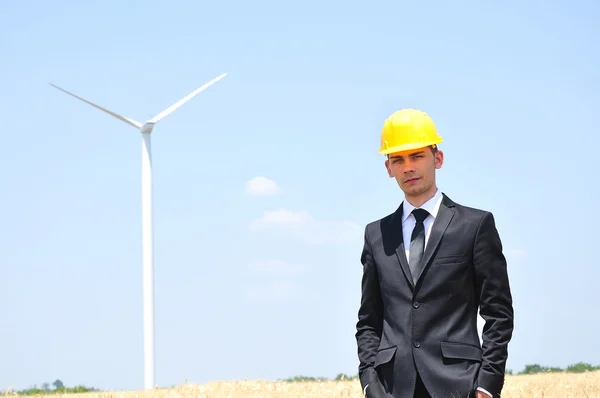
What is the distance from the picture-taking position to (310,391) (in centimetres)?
1235

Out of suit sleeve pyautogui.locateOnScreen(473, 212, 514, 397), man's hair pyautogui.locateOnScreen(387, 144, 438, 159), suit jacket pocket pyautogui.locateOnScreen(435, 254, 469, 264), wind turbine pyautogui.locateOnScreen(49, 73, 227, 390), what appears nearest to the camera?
suit sleeve pyautogui.locateOnScreen(473, 212, 514, 397)

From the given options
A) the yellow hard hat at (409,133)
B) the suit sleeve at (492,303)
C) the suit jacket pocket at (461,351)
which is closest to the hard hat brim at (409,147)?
the yellow hard hat at (409,133)

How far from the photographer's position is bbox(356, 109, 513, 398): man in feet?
18.2

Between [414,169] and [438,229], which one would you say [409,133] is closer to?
[414,169]

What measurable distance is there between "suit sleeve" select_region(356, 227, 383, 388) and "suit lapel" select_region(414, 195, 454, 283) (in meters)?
0.51

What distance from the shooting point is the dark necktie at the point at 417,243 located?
19.0 feet

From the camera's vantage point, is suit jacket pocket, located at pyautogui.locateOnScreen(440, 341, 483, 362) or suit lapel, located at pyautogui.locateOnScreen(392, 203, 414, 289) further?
suit lapel, located at pyautogui.locateOnScreen(392, 203, 414, 289)

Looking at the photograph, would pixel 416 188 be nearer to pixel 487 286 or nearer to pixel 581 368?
pixel 487 286

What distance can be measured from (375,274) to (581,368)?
18.0 metres

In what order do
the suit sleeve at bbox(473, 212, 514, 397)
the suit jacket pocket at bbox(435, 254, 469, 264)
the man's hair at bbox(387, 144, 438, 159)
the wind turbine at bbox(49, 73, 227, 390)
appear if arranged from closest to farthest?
the suit sleeve at bbox(473, 212, 514, 397) → the suit jacket pocket at bbox(435, 254, 469, 264) → the man's hair at bbox(387, 144, 438, 159) → the wind turbine at bbox(49, 73, 227, 390)

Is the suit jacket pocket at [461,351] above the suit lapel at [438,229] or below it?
below

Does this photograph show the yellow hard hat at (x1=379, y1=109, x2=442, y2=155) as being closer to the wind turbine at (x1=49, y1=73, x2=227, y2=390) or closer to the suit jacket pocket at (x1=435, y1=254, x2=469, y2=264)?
the suit jacket pocket at (x1=435, y1=254, x2=469, y2=264)

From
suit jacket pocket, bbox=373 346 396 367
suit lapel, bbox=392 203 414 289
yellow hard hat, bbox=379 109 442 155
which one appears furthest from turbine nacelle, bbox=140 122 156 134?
suit jacket pocket, bbox=373 346 396 367

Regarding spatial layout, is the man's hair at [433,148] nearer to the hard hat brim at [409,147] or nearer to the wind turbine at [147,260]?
the hard hat brim at [409,147]
